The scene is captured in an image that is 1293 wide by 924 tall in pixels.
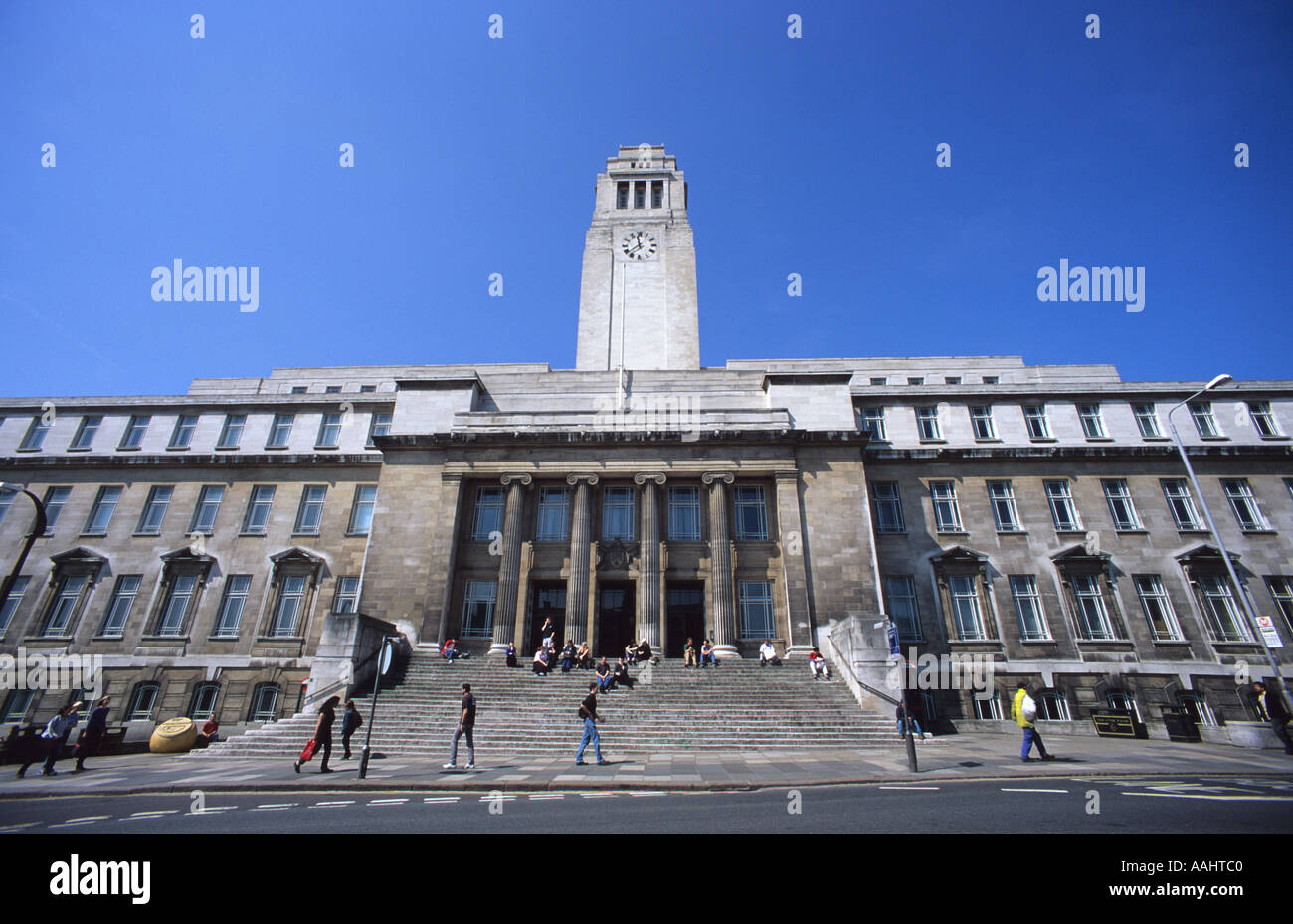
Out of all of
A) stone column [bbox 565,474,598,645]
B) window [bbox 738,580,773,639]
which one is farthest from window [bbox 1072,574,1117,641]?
stone column [bbox 565,474,598,645]

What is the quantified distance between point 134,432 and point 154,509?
18.6 feet

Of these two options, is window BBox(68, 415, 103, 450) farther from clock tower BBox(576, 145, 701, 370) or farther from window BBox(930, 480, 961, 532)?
window BBox(930, 480, 961, 532)

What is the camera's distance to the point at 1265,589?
27.5 m

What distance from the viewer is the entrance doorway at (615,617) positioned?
93.7ft

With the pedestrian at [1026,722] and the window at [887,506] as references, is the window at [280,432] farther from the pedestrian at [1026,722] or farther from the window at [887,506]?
the pedestrian at [1026,722]

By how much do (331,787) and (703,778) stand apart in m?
8.05

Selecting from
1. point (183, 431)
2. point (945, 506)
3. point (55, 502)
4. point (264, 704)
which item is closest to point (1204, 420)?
point (945, 506)

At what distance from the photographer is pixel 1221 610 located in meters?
27.4

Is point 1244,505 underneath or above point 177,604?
above

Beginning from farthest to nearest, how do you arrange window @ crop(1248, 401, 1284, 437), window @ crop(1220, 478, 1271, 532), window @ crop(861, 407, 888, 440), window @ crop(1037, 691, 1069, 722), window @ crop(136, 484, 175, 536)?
1. window @ crop(861, 407, 888, 440)
2. window @ crop(136, 484, 175, 536)
3. window @ crop(1248, 401, 1284, 437)
4. window @ crop(1220, 478, 1271, 532)
5. window @ crop(1037, 691, 1069, 722)

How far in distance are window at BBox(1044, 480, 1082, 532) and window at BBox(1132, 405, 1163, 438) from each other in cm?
577

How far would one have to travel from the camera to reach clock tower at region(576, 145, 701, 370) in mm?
43562

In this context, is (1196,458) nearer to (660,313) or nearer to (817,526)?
(817,526)

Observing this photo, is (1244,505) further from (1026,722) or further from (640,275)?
(640,275)
